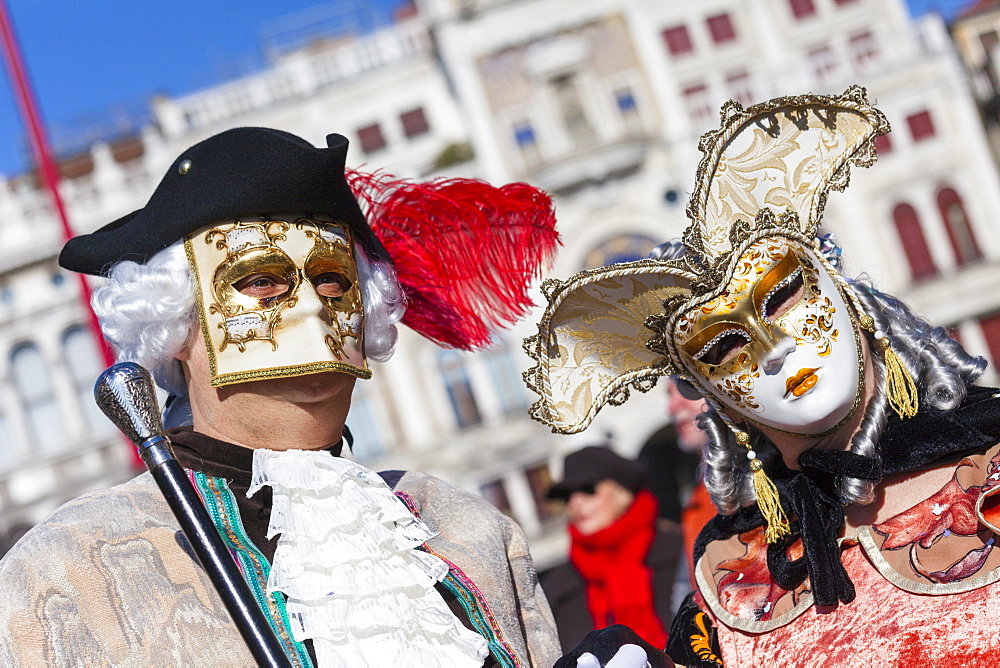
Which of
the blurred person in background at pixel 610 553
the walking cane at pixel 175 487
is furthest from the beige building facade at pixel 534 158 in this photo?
the walking cane at pixel 175 487

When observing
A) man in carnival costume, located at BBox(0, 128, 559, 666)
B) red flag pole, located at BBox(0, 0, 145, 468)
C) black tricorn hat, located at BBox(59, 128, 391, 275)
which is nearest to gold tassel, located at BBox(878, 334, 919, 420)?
man in carnival costume, located at BBox(0, 128, 559, 666)

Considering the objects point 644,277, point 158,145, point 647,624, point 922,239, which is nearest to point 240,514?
point 644,277

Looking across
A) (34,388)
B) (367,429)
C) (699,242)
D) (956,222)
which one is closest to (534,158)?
(367,429)

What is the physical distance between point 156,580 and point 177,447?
0.32 metres

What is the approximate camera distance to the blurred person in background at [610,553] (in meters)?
4.64

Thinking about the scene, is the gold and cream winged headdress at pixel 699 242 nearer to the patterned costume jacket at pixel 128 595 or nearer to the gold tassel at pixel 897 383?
the gold tassel at pixel 897 383

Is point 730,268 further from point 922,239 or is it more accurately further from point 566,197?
point 922,239

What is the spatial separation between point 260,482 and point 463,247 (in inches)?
33.1

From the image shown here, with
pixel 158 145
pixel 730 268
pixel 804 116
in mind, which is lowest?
pixel 730 268

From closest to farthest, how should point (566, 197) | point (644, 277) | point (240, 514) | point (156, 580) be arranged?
point (156, 580) < point (240, 514) < point (644, 277) < point (566, 197)

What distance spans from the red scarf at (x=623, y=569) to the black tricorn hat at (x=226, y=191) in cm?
270

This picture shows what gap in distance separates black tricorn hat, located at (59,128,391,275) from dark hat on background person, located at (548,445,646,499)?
8.62ft

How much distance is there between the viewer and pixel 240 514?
2332 mm

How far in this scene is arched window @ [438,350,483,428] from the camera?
18.9 metres
